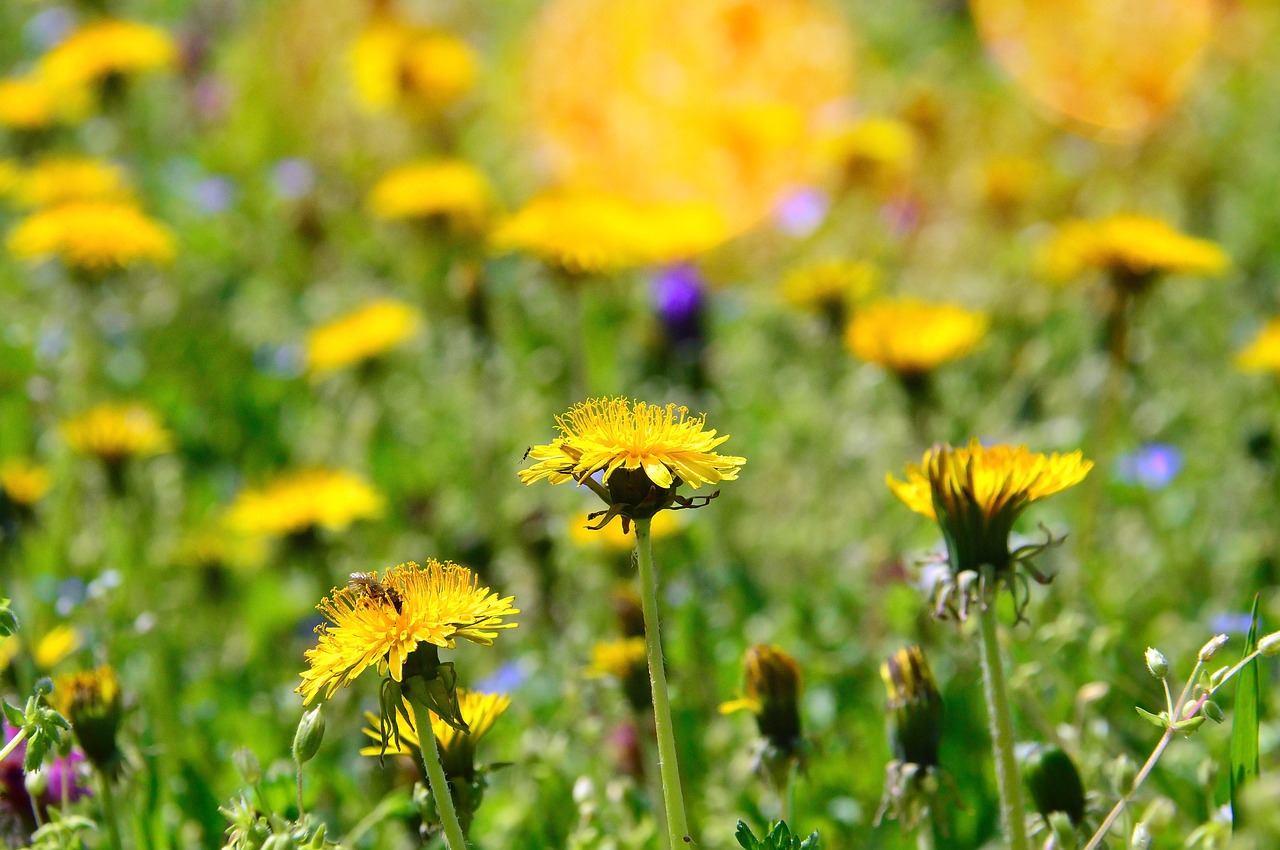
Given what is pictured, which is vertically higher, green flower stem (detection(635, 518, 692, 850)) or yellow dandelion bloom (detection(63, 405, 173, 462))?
yellow dandelion bloom (detection(63, 405, 173, 462))

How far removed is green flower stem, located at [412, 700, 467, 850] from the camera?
1.07m

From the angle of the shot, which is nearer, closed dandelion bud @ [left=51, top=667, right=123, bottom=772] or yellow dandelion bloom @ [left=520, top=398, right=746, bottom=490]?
yellow dandelion bloom @ [left=520, top=398, right=746, bottom=490]

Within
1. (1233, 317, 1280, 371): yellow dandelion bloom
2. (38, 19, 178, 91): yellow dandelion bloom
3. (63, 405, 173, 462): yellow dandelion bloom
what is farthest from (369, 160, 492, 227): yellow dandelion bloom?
(1233, 317, 1280, 371): yellow dandelion bloom

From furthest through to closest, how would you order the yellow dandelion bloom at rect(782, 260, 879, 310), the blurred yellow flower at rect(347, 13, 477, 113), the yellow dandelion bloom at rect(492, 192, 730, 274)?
the blurred yellow flower at rect(347, 13, 477, 113), the yellow dandelion bloom at rect(782, 260, 879, 310), the yellow dandelion bloom at rect(492, 192, 730, 274)

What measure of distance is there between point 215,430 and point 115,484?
0.96m

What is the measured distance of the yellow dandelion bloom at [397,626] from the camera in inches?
41.8

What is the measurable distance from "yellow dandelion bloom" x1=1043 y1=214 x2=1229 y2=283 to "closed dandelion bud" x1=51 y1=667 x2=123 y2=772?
1.76 meters

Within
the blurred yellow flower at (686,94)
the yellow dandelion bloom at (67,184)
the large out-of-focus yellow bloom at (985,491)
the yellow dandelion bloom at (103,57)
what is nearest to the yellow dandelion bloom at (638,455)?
the large out-of-focus yellow bloom at (985,491)

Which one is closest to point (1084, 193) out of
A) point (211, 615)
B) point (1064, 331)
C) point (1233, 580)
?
point (1064, 331)

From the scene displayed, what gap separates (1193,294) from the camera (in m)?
3.78

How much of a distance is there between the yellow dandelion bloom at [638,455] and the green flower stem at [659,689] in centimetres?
5

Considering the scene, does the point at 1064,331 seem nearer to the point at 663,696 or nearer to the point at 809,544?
the point at 809,544

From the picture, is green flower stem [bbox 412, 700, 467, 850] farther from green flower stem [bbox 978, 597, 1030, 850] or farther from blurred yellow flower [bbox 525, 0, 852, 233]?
blurred yellow flower [bbox 525, 0, 852, 233]

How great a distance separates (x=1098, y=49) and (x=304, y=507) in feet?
15.4
